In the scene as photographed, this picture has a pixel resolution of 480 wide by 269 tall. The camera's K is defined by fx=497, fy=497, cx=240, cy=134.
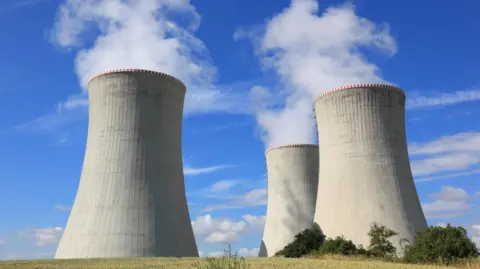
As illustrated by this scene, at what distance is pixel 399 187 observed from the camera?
23.2 metres

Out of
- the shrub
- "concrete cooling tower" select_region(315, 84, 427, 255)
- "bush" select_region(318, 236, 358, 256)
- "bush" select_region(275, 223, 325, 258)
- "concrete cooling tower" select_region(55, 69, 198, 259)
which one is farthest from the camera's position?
Answer: "bush" select_region(275, 223, 325, 258)

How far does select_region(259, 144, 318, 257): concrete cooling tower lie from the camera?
111 feet

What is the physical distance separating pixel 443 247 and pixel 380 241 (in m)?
3.98

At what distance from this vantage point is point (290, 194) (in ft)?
112

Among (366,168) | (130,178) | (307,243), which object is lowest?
(307,243)

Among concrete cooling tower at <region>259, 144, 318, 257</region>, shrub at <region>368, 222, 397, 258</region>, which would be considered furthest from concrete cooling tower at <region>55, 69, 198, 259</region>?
concrete cooling tower at <region>259, 144, 318, 257</region>

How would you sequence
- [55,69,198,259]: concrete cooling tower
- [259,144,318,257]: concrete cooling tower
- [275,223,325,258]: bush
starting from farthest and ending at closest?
[259,144,318,257]: concrete cooling tower
[275,223,325,258]: bush
[55,69,198,259]: concrete cooling tower

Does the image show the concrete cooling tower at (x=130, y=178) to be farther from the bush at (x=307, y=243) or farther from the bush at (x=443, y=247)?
the bush at (x=443, y=247)

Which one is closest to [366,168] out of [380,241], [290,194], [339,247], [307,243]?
[380,241]

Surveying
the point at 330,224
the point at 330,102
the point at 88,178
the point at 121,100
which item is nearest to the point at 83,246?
the point at 88,178

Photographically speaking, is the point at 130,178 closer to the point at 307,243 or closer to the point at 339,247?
the point at 307,243

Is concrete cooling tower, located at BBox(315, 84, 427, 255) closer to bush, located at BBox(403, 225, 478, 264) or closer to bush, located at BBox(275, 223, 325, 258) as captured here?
bush, located at BBox(275, 223, 325, 258)

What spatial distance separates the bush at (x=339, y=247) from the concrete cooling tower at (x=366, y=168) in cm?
130

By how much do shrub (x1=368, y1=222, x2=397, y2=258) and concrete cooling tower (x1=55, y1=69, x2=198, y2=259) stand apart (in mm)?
8105
